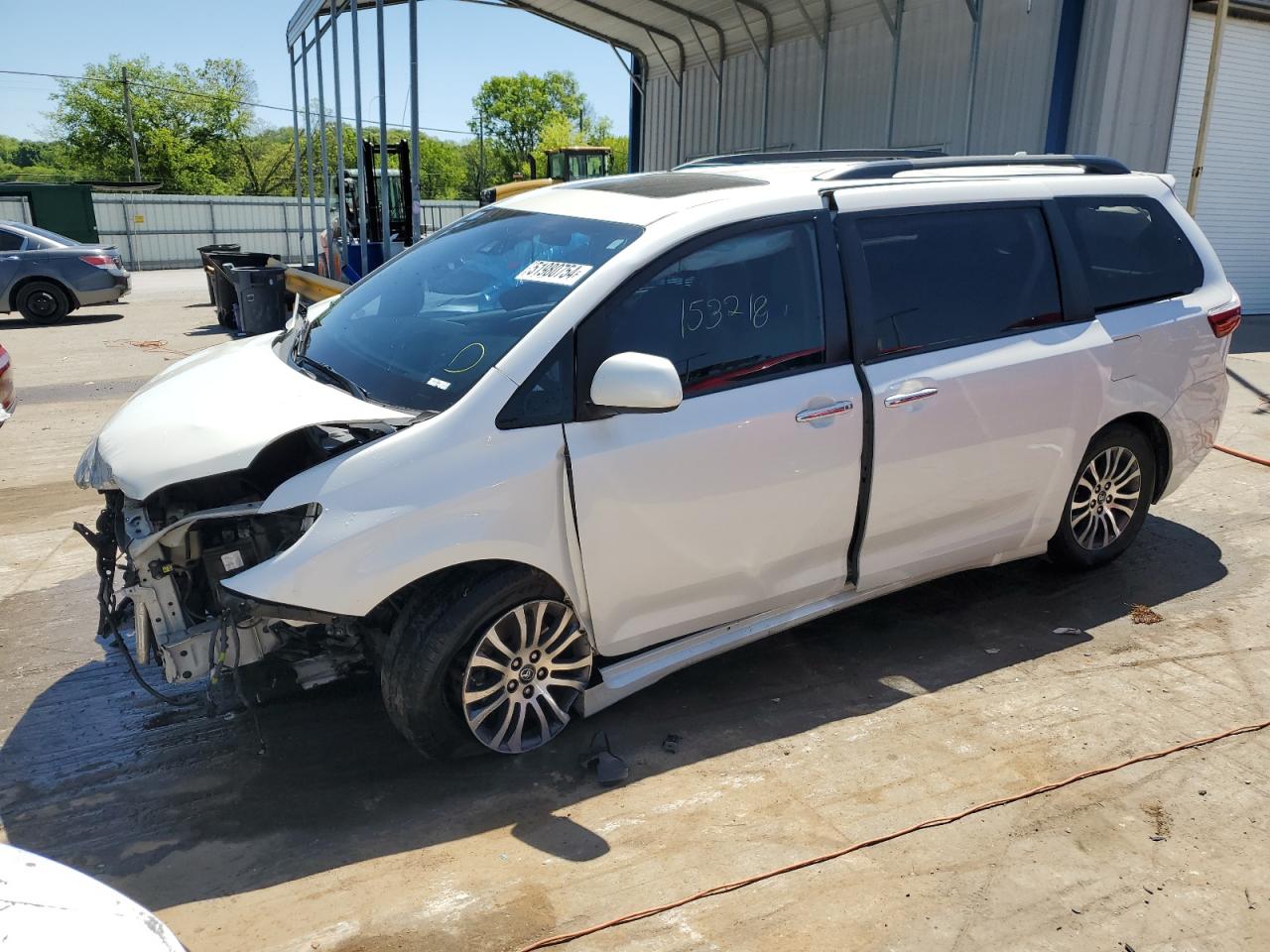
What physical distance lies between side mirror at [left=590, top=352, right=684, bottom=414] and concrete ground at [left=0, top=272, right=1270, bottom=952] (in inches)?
51.7

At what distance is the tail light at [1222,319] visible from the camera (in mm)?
4895

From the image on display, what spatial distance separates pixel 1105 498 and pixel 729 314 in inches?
96.4

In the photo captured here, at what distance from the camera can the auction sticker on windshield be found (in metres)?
3.55

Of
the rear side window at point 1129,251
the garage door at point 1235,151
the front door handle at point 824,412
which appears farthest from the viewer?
the garage door at point 1235,151

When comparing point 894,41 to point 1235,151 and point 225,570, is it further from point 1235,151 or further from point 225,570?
point 225,570

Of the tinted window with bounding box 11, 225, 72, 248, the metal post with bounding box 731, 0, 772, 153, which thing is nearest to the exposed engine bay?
the metal post with bounding box 731, 0, 772, 153

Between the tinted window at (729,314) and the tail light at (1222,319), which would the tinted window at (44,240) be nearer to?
the tinted window at (729,314)

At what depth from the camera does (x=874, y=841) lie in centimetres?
317

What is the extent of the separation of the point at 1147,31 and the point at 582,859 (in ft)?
41.5

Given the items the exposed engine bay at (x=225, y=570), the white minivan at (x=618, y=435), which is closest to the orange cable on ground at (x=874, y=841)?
the white minivan at (x=618, y=435)

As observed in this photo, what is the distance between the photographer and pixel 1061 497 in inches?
182

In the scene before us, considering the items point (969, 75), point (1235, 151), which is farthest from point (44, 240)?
point (1235, 151)

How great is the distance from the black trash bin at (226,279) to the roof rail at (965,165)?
13.3 metres

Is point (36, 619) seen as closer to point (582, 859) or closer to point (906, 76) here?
point (582, 859)
